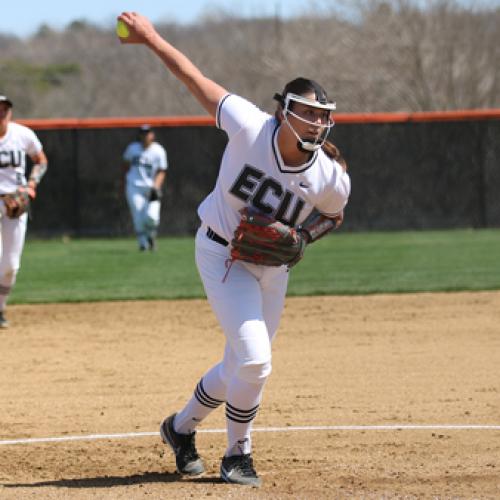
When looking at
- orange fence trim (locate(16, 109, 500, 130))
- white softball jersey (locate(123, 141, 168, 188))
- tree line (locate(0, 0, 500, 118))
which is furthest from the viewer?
tree line (locate(0, 0, 500, 118))

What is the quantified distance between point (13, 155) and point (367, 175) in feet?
40.8

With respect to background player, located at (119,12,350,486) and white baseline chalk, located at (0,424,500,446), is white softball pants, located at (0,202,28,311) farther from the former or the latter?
background player, located at (119,12,350,486)

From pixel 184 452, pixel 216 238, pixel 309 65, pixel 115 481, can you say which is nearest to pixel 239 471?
pixel 184 452

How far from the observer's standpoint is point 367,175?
22.8 metres

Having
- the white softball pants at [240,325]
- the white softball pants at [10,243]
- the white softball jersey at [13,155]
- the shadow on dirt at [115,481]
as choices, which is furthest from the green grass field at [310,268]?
the white softball pants at [240,325]

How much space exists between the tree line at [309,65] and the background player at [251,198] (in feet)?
90.5

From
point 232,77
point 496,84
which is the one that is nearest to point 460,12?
point 496,84

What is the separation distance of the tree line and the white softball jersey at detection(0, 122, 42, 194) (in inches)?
903

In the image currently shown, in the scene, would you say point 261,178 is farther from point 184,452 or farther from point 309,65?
point 309,65

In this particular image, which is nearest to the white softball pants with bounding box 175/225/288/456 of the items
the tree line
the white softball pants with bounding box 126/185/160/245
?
the white softball pants with bounding box 126/185/160/245

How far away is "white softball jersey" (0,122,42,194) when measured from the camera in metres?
11.1

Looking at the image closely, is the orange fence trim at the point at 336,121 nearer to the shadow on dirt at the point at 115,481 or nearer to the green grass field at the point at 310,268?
the green grass field at the point at 310,268

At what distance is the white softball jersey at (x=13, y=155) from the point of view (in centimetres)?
1107

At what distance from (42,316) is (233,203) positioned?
6755 mm
